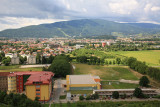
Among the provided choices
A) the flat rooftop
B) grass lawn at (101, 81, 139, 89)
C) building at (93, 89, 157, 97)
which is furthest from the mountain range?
building at (93, 89, 157, 97)

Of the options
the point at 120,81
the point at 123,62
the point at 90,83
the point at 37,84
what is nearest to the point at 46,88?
the point at 37,84

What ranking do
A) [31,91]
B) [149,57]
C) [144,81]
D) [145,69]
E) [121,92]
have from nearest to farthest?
[31,91], [121,92], [144,81], [145,69], [149,57]

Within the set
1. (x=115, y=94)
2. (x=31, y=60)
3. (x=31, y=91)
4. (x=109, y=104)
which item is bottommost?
(x=109, y=104)

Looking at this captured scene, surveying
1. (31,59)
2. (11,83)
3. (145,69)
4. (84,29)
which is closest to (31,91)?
(11,83)

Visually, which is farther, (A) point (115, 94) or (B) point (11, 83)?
(B) point (11, 83)

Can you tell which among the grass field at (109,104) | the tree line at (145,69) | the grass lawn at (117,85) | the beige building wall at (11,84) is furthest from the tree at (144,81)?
the beige building wall at (11,84)

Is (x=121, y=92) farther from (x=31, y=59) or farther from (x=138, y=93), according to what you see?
(x=31, y=59)

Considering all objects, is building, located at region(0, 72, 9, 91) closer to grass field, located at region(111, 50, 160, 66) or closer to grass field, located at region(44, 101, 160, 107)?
grass field, located at region(44, 101, 160, 107)

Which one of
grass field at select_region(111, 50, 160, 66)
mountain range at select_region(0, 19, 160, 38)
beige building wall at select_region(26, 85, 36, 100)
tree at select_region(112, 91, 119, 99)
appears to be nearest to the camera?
beige building wall at select_region(26, 85, 36, 100)

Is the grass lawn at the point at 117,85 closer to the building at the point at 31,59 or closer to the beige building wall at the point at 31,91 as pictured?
the beige building wall at the point at 31,91

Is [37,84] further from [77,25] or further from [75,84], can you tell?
[77,25]

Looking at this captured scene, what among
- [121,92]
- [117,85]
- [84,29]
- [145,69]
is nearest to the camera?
[121,92]
